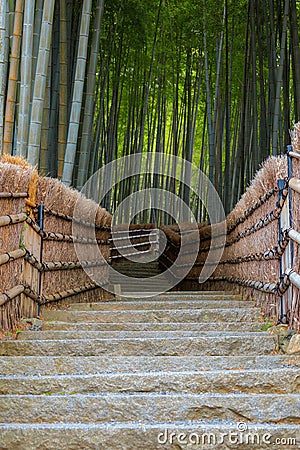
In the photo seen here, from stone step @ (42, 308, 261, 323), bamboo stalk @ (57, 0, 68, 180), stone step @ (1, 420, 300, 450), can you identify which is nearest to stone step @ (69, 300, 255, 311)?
stone step @ (42, 308, 261, 323)

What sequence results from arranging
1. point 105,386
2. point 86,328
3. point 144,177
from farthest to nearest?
point 144,177 < point 86,328 < point 105,386

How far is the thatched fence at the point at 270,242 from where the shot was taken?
9.42 ft

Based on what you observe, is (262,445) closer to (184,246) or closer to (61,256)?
(61,256)

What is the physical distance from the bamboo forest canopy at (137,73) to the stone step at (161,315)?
44.0 inches

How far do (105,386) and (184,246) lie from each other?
562 cm

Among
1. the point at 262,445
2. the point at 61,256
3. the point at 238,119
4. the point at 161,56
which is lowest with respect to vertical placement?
the point at 262,445

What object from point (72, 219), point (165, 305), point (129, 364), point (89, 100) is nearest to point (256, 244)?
point (165, 305)

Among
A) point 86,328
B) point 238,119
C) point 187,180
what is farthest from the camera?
point 187,180

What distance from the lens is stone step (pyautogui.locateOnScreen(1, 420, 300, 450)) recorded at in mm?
1854

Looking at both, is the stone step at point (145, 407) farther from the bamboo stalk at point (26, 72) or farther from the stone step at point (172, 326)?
the bamboo stalk at point (26, 72)

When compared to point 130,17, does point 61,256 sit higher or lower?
lower

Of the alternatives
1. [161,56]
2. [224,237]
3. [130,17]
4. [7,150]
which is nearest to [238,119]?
[161,56]

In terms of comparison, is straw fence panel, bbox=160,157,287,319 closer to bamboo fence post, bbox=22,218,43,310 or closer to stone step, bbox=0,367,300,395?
stone step, bbox=0,367,300,395

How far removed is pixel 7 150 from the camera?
4.21m
